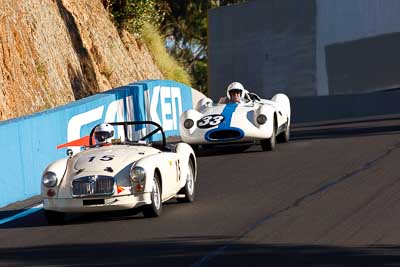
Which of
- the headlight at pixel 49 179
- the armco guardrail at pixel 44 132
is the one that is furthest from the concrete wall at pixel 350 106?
the headlight at pixel 49 179

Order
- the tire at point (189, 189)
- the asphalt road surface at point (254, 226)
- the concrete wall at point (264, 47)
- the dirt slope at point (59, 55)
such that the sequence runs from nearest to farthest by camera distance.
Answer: the asphalt road surface at point (254, 226) < the tire at point (189, 189) < the dirt slope at point (59, 55) < the concrete wall at point (264, 47)

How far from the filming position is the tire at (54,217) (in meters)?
13.5

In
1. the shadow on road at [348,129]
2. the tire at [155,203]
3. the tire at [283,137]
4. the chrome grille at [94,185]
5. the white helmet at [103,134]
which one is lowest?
the shadow on road at [348,129]

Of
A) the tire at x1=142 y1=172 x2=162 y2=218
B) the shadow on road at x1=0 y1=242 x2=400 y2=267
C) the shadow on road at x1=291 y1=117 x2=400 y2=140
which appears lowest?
the shadow on road at x1=291 y1=117 x2=400 y2=140

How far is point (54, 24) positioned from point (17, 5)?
288 cm

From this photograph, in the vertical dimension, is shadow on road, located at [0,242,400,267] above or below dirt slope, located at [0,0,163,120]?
below

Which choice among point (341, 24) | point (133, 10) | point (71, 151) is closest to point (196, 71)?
point (341, 24)

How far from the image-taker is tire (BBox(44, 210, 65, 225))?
44.4ft

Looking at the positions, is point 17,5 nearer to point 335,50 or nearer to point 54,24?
point 54,24

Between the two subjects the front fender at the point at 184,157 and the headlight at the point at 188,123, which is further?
the headlight at the point at 188,123

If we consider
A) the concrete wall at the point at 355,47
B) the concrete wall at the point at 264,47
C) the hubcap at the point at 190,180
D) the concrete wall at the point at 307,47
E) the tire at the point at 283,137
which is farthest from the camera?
the concrete wall at the point at 264,47

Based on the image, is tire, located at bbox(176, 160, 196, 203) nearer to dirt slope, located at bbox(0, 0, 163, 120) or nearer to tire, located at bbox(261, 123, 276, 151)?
tire, located at bbox(261, 123, 276, 151)

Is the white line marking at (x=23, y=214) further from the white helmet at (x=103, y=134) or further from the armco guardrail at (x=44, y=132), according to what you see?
the white helmet at (x=103, y=134)

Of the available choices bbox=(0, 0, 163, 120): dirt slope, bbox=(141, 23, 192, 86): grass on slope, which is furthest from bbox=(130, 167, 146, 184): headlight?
bbox=(141, 23, 192, 86): grass on slope
